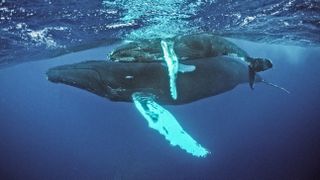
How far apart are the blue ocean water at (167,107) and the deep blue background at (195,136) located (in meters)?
0.32

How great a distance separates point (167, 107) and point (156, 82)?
25.0 metres

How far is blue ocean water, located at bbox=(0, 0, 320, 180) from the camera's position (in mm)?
11797

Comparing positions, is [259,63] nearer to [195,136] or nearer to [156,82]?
[156,82]

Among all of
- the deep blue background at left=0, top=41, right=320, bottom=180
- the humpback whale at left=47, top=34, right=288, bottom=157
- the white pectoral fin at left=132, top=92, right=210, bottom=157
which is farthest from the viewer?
the deep blue background at left=0, top=41, right=320, bottom=180

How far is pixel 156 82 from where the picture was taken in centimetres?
923

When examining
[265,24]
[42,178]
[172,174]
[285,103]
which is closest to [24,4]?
[265,24]

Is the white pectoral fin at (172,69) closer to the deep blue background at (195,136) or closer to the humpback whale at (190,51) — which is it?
the humpback whale at (190,51)

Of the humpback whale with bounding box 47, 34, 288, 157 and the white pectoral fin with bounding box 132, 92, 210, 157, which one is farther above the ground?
the humpback whale with bounding box 47, 34, 288, 157

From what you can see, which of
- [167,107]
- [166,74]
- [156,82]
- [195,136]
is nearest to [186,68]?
[166,74]

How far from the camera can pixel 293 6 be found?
37.9 feet

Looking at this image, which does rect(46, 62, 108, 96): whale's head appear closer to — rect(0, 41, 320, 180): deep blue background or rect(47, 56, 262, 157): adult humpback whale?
rect(47, 56, 262, 157): adult humpback whale

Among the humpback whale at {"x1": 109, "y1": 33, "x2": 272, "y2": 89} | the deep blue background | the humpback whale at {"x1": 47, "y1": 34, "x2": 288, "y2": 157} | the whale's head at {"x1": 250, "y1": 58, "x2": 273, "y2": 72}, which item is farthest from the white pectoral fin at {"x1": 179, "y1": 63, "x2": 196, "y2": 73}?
the deep blue background

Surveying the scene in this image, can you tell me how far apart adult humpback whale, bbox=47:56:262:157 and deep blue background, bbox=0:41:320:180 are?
152 ft

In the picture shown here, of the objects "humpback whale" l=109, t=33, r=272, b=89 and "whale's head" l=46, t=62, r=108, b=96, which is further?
"humpback whale" l=109, t=33, r=272, b=89
